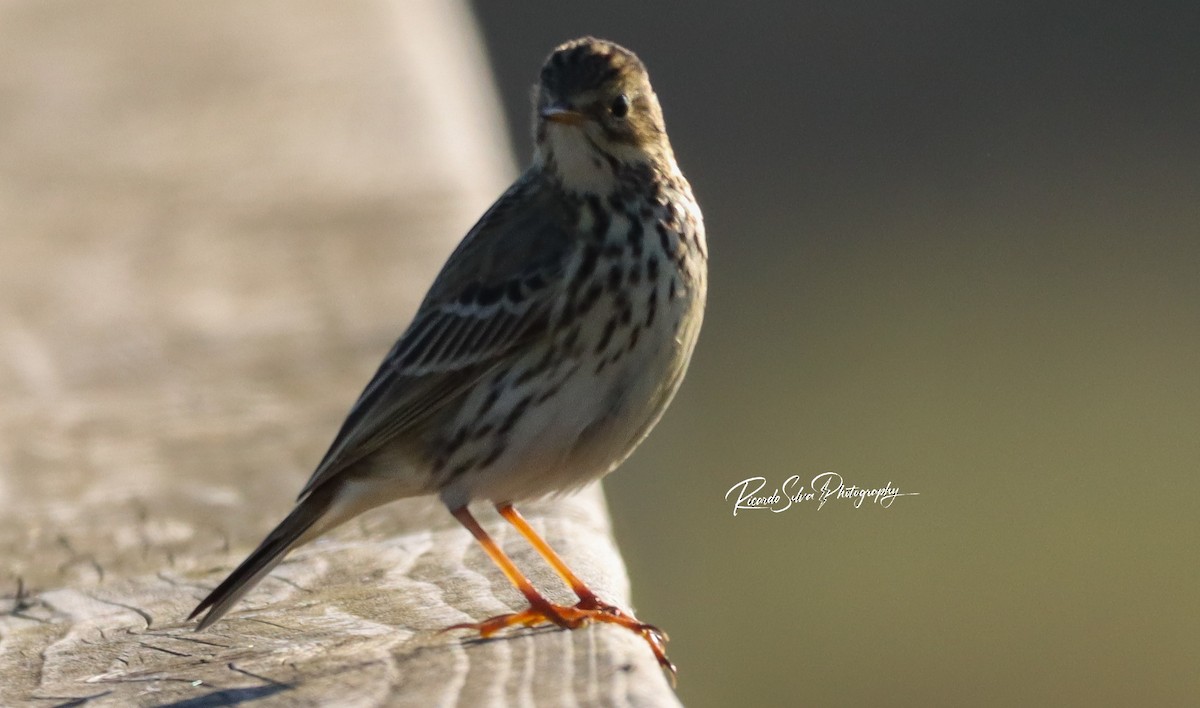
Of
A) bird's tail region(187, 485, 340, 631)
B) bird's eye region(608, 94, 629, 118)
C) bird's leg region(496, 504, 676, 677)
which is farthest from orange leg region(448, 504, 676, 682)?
bird's eye region(608, 94, 629, 118)

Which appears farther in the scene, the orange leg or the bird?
the bird

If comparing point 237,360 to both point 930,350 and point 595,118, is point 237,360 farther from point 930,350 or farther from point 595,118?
point 930,350

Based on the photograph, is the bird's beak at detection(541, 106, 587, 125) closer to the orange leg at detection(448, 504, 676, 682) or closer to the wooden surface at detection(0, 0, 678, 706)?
the wooden surface at detection(0, 0, 678, 706)

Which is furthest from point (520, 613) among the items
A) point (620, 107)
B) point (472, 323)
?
point (620, 107)

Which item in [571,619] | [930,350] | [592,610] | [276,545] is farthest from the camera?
[930,350]

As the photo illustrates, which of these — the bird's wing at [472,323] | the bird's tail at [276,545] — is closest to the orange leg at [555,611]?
the bird's tail at [276,545]

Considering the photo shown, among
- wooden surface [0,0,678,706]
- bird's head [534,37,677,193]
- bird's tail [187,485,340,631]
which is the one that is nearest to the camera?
wooden surface [0,0,678,706]

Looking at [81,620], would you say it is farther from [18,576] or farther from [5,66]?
[5,66]
